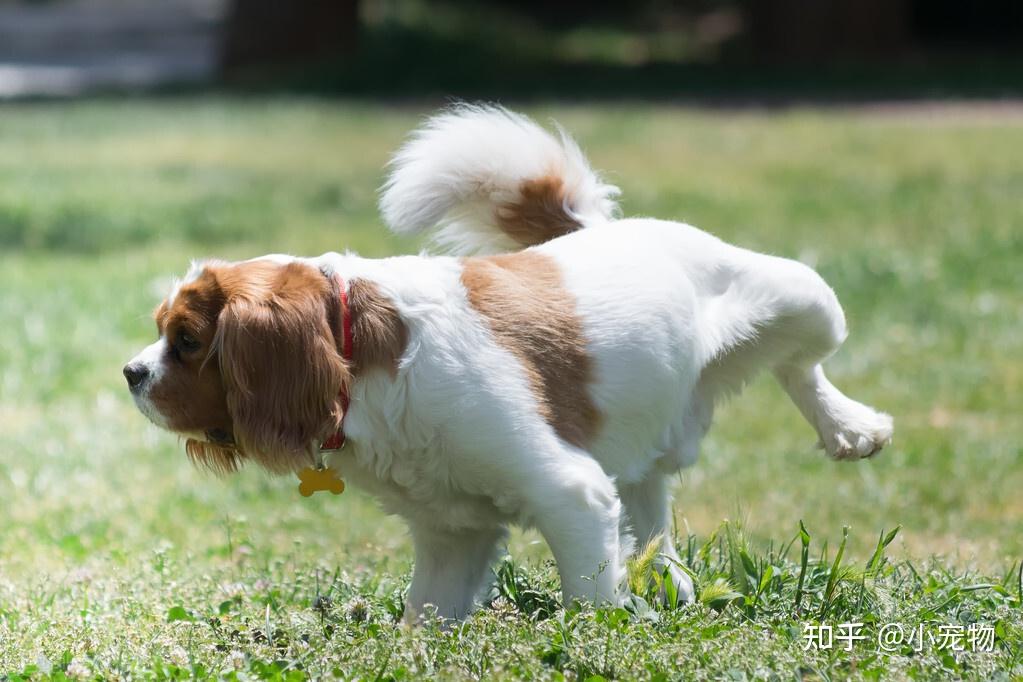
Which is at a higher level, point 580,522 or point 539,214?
point 539,214

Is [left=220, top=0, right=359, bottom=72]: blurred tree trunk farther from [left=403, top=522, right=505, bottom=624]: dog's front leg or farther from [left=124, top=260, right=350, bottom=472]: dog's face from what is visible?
[left=124, top=260, right=350, bottom=472]: dog's face

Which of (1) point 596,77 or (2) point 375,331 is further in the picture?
(1) point 596,77

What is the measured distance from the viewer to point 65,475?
6855 mm

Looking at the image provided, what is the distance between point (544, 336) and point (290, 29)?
63.9ft

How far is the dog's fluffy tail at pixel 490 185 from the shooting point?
4.85m

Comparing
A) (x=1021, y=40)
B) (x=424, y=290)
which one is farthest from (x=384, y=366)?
(x=1021, y=40)

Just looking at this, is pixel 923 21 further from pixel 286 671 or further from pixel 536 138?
pixel 286 671

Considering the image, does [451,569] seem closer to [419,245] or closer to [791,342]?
[791,342]

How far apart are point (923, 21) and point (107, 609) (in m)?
23.9

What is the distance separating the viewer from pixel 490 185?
495cm

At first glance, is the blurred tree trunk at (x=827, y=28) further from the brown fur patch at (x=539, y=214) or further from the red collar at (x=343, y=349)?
the red collar at (x=343, y=349)

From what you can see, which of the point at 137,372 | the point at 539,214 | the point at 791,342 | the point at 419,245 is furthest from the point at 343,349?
the point at 419,245

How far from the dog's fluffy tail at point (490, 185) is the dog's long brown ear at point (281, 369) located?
3.31 ft

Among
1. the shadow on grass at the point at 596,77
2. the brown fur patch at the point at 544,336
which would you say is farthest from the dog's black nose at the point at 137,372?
the shadow on grass at the point at 596,77
